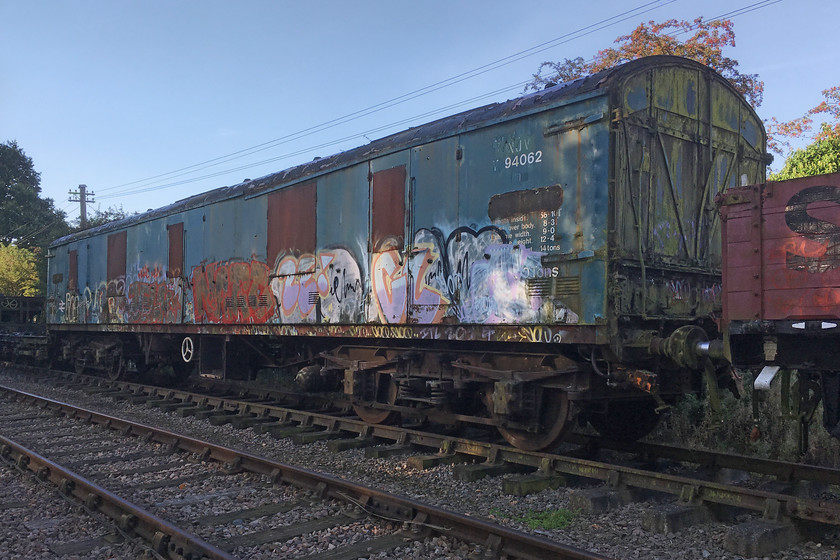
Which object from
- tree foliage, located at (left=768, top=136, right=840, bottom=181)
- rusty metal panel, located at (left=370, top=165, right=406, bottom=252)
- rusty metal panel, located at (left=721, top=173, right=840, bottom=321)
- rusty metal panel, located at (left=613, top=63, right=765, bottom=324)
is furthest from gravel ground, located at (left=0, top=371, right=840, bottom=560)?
tree foliage, located at (left=768, top=136, right=840, bottom=181)

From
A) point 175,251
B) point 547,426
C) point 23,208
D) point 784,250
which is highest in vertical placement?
point 23,208

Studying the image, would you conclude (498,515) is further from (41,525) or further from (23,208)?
(23,208)

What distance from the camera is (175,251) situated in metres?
13.3

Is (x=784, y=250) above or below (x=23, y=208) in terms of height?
below

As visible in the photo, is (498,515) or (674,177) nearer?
(498,515)

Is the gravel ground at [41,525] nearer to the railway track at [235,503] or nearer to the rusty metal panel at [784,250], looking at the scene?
the railway track at [235,503]

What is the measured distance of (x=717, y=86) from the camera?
744 centimetres

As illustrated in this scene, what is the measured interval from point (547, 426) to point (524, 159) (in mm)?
2719

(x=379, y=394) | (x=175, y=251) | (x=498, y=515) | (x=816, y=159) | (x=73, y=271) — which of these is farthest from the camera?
(x=73, y=271)

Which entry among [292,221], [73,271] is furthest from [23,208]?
[292,221]

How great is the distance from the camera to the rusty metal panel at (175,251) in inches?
513

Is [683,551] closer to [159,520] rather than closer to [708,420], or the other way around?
[159,520]

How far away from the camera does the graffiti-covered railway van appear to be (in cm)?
625

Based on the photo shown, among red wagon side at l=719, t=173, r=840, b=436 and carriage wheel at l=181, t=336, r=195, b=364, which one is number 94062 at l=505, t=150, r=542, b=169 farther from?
carriage wheel at l=181, t=336, r=195, b=364
